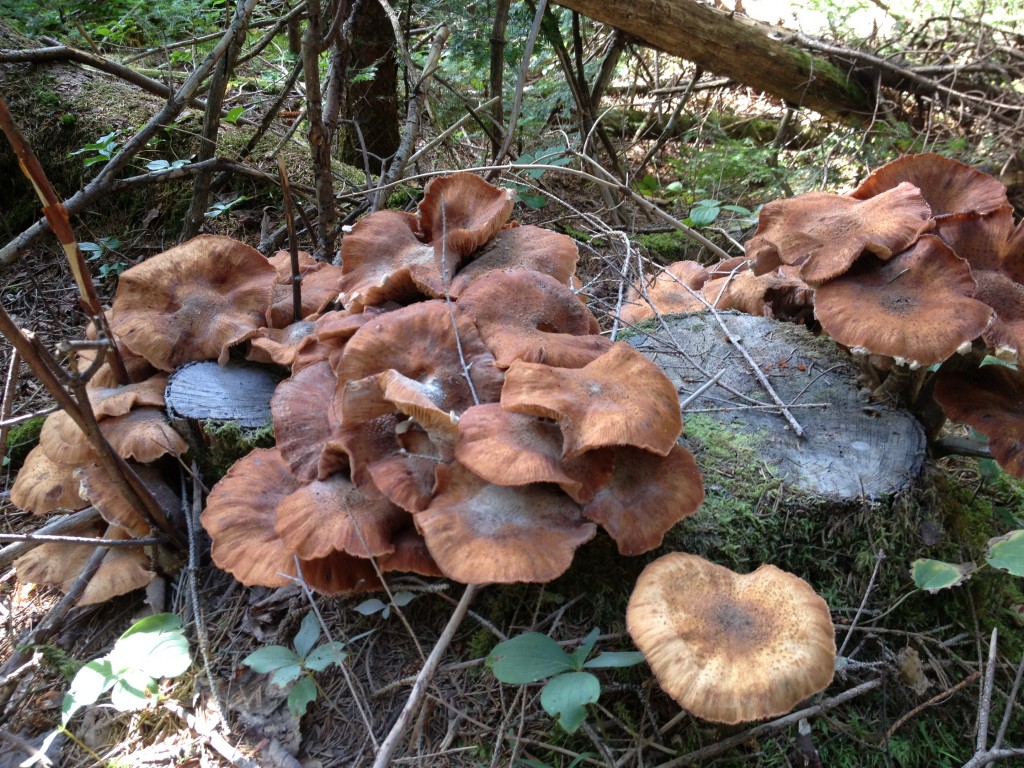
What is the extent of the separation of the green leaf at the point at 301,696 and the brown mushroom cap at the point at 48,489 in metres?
1.60

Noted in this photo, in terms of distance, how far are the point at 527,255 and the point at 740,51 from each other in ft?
16.9

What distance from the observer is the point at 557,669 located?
218 centimetres

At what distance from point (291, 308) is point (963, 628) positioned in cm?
346

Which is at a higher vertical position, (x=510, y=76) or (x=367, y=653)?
(x=510, y=76)

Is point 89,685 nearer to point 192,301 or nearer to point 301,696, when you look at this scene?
point 301,696

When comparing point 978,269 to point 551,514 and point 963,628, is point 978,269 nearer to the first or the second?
point 963,628

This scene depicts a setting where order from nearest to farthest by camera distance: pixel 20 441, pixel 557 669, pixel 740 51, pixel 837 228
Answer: pixel 557 669, pixel 837 228, pixel 20 441, pixel 740 51

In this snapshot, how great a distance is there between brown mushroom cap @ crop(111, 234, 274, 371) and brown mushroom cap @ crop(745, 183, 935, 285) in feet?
Result: 8.40

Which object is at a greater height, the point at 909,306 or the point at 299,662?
the point at 909,306

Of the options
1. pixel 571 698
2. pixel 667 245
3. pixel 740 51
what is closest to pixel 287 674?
pixel 571 698

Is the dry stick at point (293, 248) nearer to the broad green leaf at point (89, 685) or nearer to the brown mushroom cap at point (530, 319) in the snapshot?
the brown mushroom cap at point (530, 319)

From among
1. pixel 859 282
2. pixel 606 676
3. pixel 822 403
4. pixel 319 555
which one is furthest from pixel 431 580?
pixel 859 282

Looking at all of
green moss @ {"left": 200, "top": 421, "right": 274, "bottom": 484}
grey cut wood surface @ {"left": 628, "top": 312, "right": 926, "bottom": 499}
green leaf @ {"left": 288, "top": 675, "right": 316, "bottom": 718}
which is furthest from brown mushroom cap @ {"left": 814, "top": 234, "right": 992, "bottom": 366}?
green moss @ {"left": 200, "top": 421, "right": 274, "bottom": 484}

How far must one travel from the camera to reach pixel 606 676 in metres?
2.51
